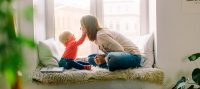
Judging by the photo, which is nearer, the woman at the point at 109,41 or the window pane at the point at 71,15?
the woman at the point at 109,41

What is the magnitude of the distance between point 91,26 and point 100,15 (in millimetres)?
478

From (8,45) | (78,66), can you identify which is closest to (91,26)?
(78,66)

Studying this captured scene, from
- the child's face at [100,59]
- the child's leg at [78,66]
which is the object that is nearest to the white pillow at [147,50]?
the child's face at [100,59]

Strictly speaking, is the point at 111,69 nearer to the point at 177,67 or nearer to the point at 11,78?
the point at 177,67

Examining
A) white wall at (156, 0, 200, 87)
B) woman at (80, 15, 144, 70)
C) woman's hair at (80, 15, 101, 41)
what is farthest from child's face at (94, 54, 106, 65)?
white wall at (156, 0, 200, 87)

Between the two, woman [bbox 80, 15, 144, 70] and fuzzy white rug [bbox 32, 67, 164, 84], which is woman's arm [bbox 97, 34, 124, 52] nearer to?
woman [bbox 80, 15, 144, 70]

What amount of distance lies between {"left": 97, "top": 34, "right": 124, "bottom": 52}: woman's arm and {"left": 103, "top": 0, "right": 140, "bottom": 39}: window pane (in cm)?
57

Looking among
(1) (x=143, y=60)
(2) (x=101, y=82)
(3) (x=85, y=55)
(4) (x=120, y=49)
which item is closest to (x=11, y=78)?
(2) (x=101, y=82)

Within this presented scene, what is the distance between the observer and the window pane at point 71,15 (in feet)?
10.3

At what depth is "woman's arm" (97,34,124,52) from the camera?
2.56m

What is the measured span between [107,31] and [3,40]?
1.88 m

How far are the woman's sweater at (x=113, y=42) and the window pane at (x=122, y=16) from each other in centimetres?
44

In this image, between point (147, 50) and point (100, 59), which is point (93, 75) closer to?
point (100, 59)

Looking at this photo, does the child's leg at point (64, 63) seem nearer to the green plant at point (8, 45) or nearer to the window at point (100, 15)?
the window at point (100, 15)
